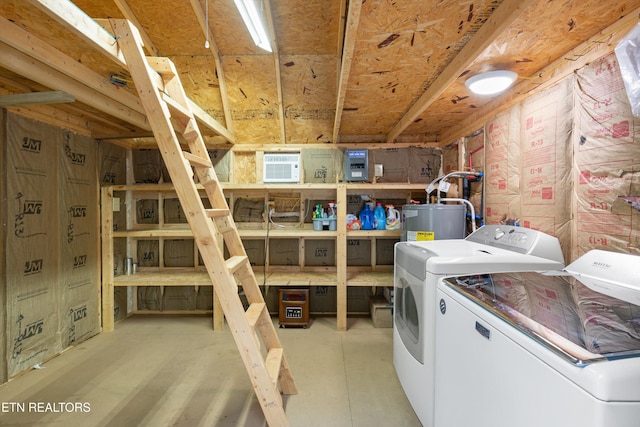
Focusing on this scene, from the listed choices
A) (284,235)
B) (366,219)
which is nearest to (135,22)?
(284,235)

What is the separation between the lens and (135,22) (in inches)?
90.8

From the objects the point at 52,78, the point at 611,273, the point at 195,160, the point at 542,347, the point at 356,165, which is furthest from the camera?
the point at 356,165

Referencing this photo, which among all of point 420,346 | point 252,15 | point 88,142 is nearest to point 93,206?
point 88,142

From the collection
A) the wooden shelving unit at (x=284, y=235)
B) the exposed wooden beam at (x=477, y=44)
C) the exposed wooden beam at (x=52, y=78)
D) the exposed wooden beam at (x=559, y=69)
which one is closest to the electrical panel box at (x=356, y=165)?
the wooden shelving unit at (x=284, y=235)

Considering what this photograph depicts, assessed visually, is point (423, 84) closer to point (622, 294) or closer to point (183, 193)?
point (622, 294)

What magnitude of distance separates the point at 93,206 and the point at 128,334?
1.36 metres

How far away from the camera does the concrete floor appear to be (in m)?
1.70

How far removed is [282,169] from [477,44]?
2.12 metres

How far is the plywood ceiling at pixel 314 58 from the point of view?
130 centimetres

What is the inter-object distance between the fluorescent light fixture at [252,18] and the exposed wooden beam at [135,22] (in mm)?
1255

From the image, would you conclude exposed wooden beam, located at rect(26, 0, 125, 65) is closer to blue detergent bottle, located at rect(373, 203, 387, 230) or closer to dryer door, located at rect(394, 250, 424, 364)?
dryer door, located at rect(394, 250, 424, 364)

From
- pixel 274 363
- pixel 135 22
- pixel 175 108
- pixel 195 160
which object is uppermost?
pixel 135 22

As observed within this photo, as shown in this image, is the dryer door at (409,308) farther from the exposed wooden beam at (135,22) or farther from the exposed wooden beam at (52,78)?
the exposed wooden beam at (135,22)

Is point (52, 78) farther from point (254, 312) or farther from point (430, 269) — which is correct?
point (430, 269)
